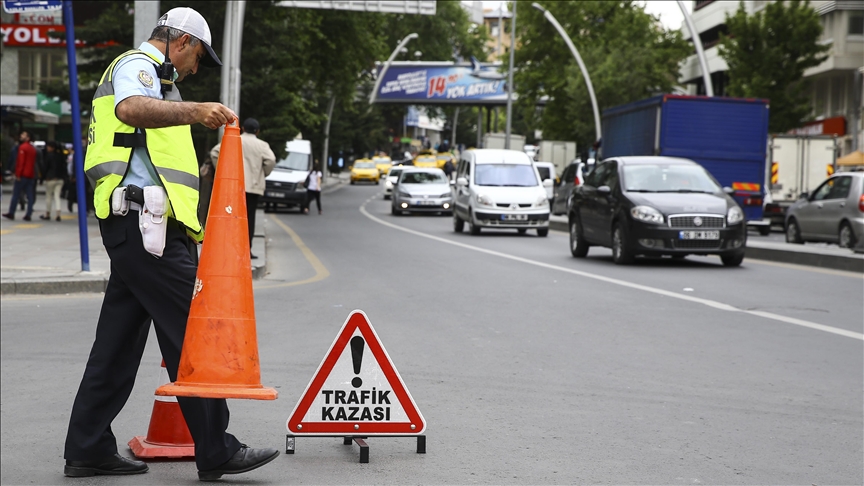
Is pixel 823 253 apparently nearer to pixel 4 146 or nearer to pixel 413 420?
pixel 413 420

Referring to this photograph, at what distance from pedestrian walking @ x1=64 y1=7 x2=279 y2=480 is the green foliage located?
55913 millimetres

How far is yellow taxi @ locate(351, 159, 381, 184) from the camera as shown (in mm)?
80062

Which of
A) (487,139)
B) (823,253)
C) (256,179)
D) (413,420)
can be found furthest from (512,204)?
(487,139)

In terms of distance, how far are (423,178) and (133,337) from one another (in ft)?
115

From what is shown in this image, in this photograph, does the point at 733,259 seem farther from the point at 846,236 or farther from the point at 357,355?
the point at 357,355

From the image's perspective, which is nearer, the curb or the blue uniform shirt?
the blue uniform shirt

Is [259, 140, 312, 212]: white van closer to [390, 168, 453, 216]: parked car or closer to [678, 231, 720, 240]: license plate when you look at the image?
[390, 168, 453, 216]: parked car

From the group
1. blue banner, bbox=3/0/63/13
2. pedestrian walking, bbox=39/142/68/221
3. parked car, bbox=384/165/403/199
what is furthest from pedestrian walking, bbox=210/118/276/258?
parked car, bbox=384/165/403/199

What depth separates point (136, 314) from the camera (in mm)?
4840

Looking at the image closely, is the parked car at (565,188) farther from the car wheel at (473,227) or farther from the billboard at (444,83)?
the billboard at (444,83)

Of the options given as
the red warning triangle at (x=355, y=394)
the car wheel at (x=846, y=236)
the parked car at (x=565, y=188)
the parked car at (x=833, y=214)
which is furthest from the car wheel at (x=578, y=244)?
the parked car at (x=565, y=188)

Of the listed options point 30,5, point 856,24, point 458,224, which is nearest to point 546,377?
point 30,5

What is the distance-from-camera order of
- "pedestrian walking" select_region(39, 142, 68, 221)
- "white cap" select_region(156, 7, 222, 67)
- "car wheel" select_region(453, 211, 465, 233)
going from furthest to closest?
"car wheel" select_region(453, 211, 465, 233) < "pedestrian walking" select_region(39, 142, 68, 221) < "white cap" select_region(156, 7, 222, 67)

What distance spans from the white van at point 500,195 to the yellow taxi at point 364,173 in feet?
167
